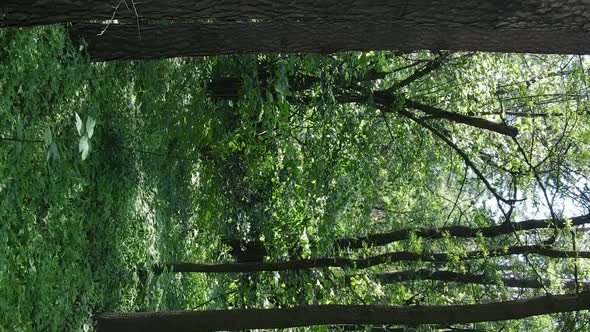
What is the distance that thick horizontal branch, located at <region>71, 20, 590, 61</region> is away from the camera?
3.42m

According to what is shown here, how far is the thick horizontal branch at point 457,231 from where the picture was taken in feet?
25.0

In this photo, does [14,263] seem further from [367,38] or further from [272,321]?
[367,38]

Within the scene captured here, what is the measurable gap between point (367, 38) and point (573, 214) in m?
5.13

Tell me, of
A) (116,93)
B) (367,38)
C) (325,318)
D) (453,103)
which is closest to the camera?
(367,38)

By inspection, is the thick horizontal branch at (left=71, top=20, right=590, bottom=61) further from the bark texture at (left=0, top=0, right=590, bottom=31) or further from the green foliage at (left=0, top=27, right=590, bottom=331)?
the green foliage at (left=0, top=27, right=590, bottom=331)

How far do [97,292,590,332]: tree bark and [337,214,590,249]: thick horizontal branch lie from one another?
2594 millimetres

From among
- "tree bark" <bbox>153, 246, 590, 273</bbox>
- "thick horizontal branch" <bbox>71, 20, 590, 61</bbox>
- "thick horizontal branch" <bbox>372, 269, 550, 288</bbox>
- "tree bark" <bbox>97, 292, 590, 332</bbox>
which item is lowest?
"thick horizontal branch" <bbox>372, 269, 550, 288</bbox>

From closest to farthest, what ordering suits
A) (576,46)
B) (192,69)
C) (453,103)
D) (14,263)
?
(576,46) → (14,263) → (192,69) → (453,103)

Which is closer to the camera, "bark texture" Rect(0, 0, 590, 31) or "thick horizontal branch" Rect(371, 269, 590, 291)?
"bark texture" Rect(0, 0, 590, 31)

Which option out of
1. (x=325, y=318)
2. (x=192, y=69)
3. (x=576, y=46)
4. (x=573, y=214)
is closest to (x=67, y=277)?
(x=325, y=318)

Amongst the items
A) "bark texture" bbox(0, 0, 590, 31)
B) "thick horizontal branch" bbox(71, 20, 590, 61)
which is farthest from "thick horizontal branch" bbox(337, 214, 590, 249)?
"bark texture" bbox(0, 0, 590, 31)

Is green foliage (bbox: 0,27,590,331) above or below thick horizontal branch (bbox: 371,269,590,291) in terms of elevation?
above

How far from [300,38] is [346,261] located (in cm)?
432

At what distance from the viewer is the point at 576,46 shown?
3.39 metres
